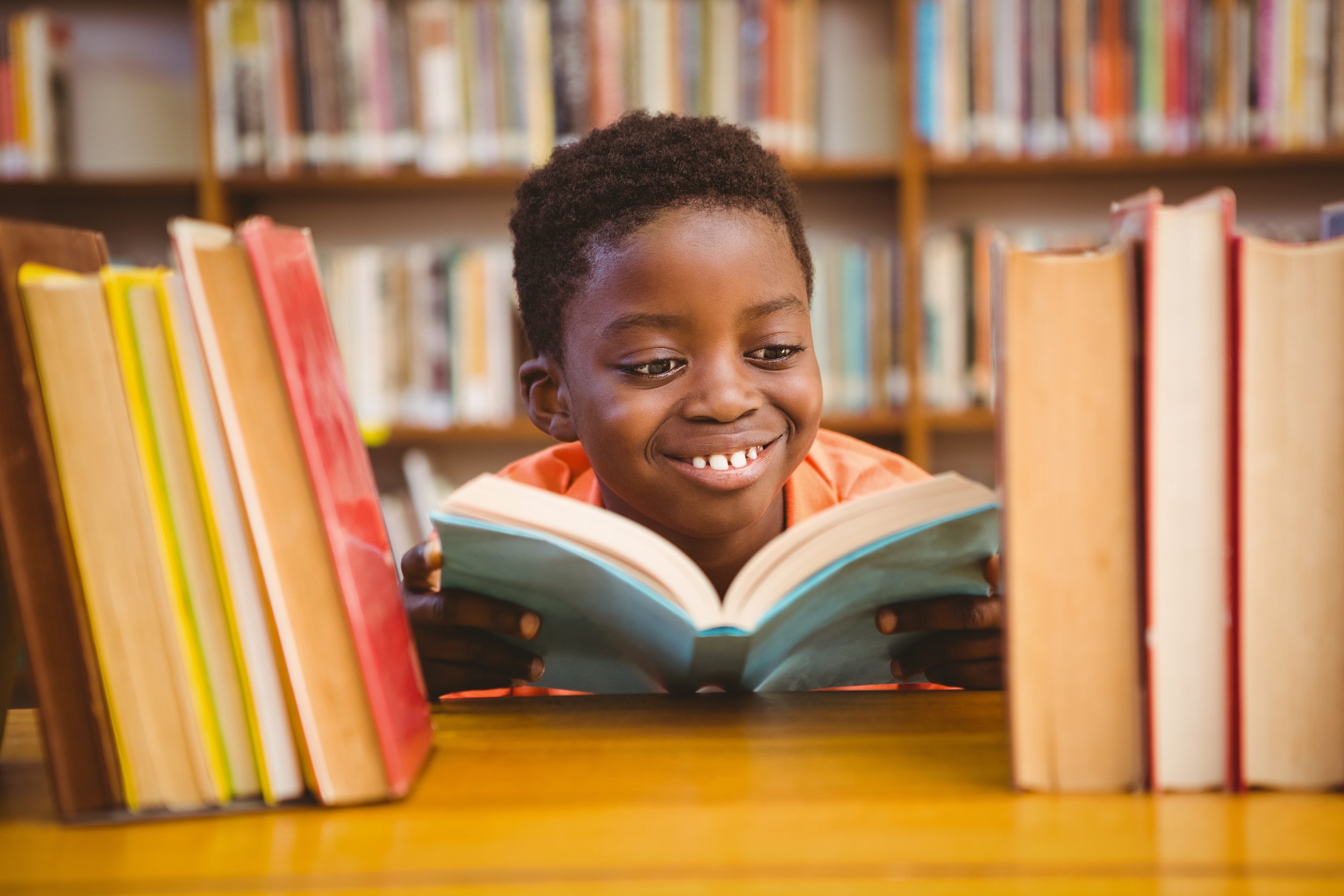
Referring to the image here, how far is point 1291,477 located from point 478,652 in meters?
0.50

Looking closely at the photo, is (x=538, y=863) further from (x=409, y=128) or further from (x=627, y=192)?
(x=409, y=128)

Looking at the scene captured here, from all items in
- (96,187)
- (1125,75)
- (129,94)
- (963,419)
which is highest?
(129,94)

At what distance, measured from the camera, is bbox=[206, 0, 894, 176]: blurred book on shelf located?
1.82 m

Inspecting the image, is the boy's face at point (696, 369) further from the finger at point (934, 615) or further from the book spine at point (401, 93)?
the book spine at point (401, 93)

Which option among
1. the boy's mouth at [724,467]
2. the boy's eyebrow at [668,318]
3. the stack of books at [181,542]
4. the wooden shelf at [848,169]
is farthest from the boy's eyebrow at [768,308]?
the wooden shelf at [848,169]

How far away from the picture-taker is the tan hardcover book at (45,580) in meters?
0.44

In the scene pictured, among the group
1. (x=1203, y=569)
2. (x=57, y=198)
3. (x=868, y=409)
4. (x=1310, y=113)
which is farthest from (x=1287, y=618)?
(x=57, y=198)

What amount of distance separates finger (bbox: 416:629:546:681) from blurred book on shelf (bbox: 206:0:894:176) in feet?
4.31

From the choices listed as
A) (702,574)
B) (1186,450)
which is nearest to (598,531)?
(702,574)

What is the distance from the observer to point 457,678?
0.73m

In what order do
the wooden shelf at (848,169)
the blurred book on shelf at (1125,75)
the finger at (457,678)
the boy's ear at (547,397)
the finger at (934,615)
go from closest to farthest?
the finger at (934,615), the finger at (457,678), the boy's ear at (547,397), the blurred book on shelf at (1125,75), the wooden shelf at (848,169)

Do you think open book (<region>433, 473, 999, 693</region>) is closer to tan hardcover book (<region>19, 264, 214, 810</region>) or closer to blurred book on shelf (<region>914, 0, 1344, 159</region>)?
tan hardcover book (<region>19, 264, 214, 810</region>)

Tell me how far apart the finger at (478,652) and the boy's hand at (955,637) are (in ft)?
0.81

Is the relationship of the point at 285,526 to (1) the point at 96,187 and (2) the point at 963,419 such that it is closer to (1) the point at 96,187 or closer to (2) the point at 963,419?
(2) the point at 963,419
